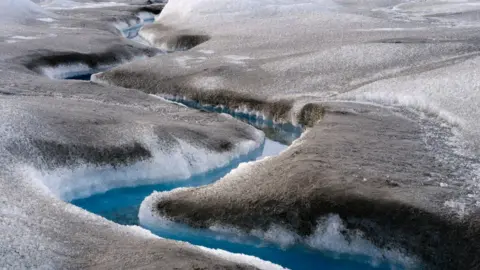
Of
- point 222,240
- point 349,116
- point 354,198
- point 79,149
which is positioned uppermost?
point 354,198

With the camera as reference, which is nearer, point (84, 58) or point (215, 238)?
point (215, 238)

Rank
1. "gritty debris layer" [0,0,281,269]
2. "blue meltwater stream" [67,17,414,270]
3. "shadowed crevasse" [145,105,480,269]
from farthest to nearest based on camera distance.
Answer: "blue meltwater stream" [67,17,414,270]
"shadowed crevasse" [145,105,480,269]
"gritty debris layer" [0,0,281,269]

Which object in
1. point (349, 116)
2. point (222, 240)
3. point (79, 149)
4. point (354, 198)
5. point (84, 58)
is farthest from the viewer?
point (84, 58)

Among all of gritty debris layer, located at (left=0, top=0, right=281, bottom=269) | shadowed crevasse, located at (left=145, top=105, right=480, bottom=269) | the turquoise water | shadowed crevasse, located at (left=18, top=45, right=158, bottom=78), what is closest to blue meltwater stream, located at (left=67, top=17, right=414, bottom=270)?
the turquoise water

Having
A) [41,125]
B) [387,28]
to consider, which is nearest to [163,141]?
[41,125]

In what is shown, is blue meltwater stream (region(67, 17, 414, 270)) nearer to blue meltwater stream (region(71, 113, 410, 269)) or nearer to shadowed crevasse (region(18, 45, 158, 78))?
blue meltwater stream (region(71, 113, 410, 269))

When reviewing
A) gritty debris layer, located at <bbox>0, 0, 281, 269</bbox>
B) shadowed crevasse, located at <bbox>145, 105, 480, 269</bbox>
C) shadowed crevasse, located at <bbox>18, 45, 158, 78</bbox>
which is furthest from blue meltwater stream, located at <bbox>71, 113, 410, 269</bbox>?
shadowed crevasse, located at <bbox>18, 45, 158, 78</bbox>

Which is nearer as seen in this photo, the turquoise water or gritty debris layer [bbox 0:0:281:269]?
gritty debris layer [bbox 0:0:281:269]

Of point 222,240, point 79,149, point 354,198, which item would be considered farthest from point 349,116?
point 79,149

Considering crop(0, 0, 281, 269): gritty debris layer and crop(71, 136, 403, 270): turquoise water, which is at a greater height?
crop(0, 0, 281, 269): gritty debris layer

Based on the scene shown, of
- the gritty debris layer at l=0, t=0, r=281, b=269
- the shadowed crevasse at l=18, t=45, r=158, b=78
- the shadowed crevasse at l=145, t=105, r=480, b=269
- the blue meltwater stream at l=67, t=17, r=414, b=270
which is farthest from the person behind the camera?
the shadowed crevasse at l=18, t=45, r=158, b=78

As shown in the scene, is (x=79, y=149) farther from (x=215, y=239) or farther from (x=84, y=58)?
(x=84, y=58)

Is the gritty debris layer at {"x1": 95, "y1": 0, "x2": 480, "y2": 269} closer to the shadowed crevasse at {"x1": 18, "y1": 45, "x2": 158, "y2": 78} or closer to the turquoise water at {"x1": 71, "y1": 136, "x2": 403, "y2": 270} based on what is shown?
the turquoise water at {"x1": 71, "y1": 136, "x2": 403, "y2": 270}

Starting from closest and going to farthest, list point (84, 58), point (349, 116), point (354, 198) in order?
point (354, 198)
point (349, 116)
point (84, 58)
